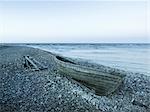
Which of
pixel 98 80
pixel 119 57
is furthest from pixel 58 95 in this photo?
pixel 119 57

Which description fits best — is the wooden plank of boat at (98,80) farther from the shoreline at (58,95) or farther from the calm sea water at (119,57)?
the calm sea water at (119,57)

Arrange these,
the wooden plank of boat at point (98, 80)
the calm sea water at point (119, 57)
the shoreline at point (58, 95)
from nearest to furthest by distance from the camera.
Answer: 1. the shoreline at point (58, 95)
2. the wooden plank of boat at point (98, 80)
3. the calm sea water at point (119, 57)

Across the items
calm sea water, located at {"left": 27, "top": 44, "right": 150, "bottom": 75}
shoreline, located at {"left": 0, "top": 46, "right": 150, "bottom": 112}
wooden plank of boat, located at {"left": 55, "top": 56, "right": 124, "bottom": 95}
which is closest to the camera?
shoreline, located at {"left": 0, "top": 46, "right": 150, "bottom": 112}

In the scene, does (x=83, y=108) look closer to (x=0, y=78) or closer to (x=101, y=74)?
(x=101, y=74)

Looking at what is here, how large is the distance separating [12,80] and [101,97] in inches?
95.2

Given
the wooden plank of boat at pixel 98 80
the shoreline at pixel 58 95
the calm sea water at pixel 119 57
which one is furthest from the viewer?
the calm sea water at pixel 119 57

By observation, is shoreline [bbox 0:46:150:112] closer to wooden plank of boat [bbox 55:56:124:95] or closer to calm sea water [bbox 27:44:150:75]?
wooden plank of boat [bbox 55:56:124:95]

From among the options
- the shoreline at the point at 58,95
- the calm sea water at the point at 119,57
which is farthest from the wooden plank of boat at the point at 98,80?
the calm sea water at the point at 119,57

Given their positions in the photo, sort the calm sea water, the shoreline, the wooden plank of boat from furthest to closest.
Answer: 1. the calm sea water
2. the wooden plank of boat
3. the shoreline

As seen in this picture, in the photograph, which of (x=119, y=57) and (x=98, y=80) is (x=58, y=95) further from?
(x=119, y=57)

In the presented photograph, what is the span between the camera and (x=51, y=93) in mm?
5395

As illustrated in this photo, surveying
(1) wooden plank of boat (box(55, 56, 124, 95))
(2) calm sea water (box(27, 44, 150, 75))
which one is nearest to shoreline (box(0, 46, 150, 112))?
(1) wooden plank of boat (box(55, 56, 124, 95))

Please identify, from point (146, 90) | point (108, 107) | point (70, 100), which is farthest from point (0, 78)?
point (146, 90)

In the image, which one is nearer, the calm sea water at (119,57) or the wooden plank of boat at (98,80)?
the wooden plank of boat at (98,80)
